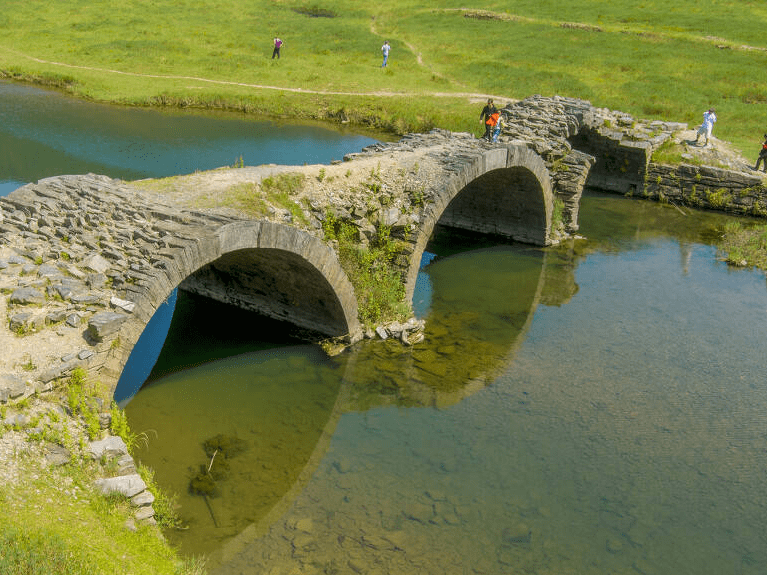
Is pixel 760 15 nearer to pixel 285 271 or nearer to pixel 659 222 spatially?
pixel 659 222

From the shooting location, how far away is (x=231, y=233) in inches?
559

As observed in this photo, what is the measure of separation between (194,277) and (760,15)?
61561 millimetres

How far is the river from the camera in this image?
12.4 m

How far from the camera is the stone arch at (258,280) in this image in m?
12.5

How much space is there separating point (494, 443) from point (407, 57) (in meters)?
46.4

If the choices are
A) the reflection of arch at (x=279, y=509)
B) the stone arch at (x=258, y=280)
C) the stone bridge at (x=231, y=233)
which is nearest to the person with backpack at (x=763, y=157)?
the stone bridge at (x=231, y=233)

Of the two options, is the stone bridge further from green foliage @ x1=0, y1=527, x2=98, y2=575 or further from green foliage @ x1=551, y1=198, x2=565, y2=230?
green foliage @ x1=0, y1=527, x2=98, y2=575

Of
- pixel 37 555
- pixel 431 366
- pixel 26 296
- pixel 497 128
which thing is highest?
pixel 497 128

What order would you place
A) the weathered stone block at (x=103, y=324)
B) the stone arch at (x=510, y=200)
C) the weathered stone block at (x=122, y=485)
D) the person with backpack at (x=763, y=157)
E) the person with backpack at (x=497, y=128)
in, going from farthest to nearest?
A: the person with backpack at (x=763, y=157), the person with backpack at (x=497, y=128), the stone arch at (x=510, y=200), the weathered stone block at (x=103, y=324), the weathered stone block at (x=122, y=485)

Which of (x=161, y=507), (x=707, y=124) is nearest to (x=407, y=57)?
(x=707, y=124)

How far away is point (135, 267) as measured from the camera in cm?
1288

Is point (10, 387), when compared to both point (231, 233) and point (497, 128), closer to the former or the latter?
point (231, 233)

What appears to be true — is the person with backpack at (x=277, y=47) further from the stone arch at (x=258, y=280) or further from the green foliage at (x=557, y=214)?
the stone arch at (x=258, y=280)

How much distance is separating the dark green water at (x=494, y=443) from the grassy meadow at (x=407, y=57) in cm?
2299
